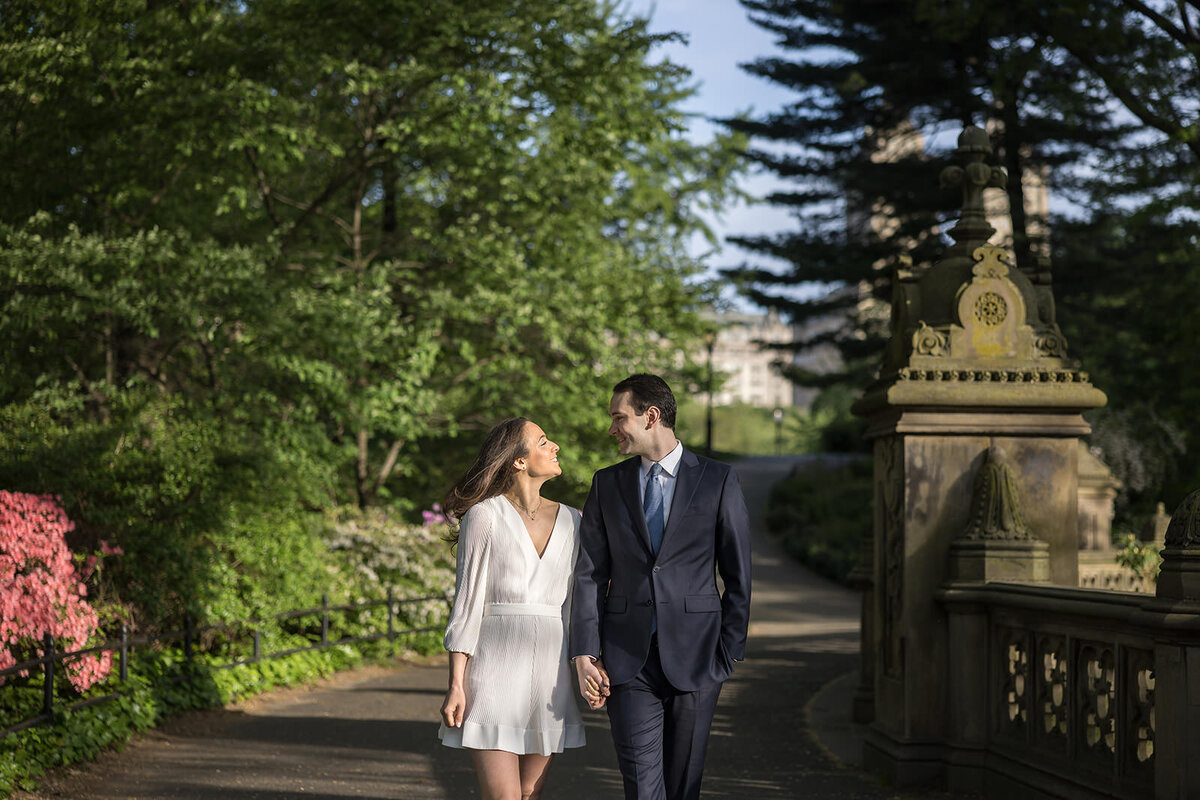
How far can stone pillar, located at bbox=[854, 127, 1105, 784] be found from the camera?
730 cm

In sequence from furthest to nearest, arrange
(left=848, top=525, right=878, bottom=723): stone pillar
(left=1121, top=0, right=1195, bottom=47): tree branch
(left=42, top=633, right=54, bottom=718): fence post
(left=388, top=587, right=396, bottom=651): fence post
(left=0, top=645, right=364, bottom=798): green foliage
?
1. (left=1121, top=0, right=1195, bottom=47): tree branch
2. (left=388, top=587, right=396, bottom=651): fence post
3. (left=848, top=525, right=878, bottom=723): stone pillar
4. (left=42, top=633, right=54, bottom=718): fence post
5. (left=0, top=645, right=364, bottom=798): green foliage

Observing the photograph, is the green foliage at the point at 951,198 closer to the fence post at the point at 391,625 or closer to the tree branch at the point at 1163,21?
the tree branch at the point at 1163,21

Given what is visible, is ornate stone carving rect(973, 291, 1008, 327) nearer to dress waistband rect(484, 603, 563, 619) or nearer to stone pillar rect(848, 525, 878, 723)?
stone pillar rect(848, 525, 878, 723)

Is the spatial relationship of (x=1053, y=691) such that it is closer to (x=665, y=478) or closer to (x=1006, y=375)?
(x=1006, y=375)

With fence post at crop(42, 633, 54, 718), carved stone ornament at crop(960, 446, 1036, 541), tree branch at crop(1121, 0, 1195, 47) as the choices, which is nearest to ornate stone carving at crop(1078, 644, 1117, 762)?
carved stone ornament at crop(960, 446, 1036, 541)

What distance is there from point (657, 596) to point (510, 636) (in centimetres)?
53

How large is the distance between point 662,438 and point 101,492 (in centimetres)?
747

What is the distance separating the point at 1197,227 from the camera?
1936 cm

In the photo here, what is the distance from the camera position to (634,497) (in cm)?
442

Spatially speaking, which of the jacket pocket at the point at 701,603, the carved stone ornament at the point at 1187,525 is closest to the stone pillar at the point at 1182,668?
the carved stone ornament at the point at 1187,525

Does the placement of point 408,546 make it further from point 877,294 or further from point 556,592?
point 877,294

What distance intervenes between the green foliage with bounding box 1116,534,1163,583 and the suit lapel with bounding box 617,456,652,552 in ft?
21.6

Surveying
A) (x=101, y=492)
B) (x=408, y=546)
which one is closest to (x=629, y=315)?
(x=408, y=546)

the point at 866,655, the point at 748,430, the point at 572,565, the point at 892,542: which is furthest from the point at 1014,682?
the point at 748,430
